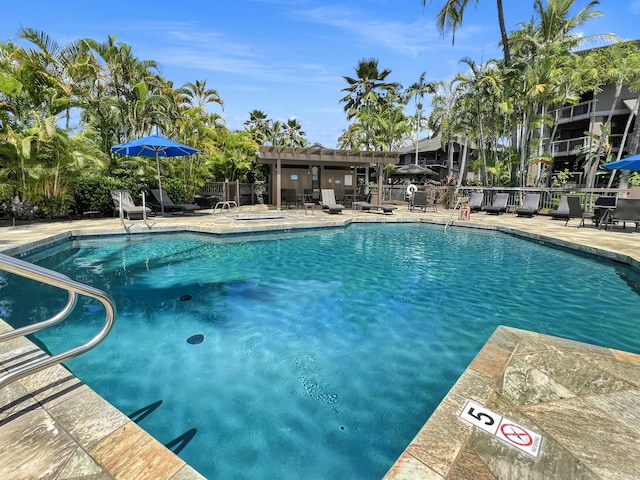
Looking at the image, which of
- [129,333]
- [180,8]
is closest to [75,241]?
[129,333]

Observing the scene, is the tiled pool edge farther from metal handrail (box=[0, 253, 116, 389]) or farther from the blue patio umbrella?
the blue patio umbrella

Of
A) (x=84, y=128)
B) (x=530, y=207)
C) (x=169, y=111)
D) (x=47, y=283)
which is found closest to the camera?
(x=47, y=283)

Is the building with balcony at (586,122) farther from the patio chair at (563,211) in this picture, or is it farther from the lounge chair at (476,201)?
the patio chair at (563,211)

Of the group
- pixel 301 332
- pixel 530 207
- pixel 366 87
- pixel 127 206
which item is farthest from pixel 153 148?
pixel 366 87

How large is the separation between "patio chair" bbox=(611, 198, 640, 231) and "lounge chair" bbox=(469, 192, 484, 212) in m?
6.37

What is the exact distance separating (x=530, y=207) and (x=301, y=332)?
1393 centimetres

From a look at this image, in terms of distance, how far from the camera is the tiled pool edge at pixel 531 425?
1681mm

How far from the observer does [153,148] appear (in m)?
11.8

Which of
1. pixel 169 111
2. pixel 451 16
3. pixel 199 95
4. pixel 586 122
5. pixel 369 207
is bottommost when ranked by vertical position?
pixel 369 207

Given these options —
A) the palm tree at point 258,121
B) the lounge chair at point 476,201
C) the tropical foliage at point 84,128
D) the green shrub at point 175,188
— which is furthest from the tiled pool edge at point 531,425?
the palm tree at point 258,121

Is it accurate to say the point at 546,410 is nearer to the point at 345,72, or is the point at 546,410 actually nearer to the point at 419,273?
the point at 419,273

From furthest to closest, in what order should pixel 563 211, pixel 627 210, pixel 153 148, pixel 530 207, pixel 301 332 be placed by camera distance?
pixel 530 207 < pixel 563 211 < pixel 153 148 < pixel 627 210 < pixel 301 332

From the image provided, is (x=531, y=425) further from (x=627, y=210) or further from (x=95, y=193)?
(x=95, y=193)

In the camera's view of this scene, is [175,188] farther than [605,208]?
Yes
